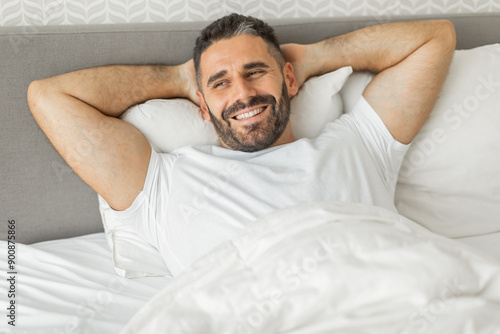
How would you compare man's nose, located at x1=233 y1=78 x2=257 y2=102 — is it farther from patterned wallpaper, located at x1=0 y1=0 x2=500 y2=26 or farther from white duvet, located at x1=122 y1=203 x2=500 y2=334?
white duvet, located at x1=122 y1=203 x2=500 y2=334

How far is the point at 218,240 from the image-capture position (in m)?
1.12

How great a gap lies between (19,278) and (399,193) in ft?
3.93

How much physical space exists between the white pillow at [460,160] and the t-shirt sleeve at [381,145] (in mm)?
89

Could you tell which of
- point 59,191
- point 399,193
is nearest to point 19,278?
point 59,191

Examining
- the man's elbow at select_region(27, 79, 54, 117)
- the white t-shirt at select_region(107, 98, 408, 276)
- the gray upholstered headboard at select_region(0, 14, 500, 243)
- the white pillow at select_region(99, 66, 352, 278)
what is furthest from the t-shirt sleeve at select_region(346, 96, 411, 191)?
the man's elbow at select_region(27, 79, 54, 117)

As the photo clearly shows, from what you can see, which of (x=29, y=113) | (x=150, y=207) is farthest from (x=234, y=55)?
(x=29, y=113)

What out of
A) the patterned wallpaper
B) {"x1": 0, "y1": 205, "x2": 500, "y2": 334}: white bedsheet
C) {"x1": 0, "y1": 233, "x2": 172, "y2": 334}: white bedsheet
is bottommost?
{"x1": 0, "y1": 233, "x2": 172, "y2": 334}: white bedsheet

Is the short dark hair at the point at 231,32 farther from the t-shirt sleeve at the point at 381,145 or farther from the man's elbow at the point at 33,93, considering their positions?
the man's elbow at the point at 33,93

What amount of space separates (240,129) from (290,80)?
10.3 inches

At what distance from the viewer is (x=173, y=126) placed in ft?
4.40

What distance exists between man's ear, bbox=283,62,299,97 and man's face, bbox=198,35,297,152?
6 centimetres

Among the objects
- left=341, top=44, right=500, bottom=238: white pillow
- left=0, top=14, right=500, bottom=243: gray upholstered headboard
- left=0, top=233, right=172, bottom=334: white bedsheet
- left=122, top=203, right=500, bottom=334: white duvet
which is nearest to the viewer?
left=122, top=203, right=500, bottom=334: white duvet

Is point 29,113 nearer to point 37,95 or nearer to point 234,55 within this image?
point 37,95

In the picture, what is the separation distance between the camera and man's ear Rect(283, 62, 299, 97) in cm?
141
